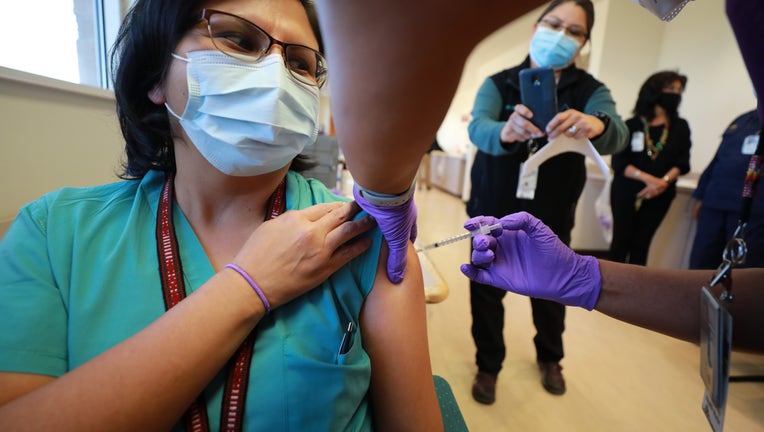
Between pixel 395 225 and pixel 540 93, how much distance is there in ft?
3.14

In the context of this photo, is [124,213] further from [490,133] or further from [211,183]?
[490,133]

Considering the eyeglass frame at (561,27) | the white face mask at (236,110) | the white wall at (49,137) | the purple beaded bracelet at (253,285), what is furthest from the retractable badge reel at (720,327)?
the white wall at (49,137)

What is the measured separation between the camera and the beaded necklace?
2.55 metres

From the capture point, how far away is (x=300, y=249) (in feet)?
1.96

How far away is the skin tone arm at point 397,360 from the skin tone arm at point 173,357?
17cm

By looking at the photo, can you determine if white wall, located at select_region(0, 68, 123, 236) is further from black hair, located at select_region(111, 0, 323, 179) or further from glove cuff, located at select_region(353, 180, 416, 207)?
glove cuff, located at select_region(353, 180, 416, 207)

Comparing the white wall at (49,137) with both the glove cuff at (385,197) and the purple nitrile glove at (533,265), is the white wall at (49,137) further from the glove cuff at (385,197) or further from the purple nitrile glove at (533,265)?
the purple nitrile glove at (533,265)

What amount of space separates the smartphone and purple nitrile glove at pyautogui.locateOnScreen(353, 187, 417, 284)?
819 mm

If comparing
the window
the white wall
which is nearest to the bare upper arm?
the white wall

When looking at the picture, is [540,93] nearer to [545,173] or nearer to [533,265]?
[545,173]

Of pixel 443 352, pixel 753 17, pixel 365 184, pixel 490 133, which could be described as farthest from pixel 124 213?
pixel 443 352

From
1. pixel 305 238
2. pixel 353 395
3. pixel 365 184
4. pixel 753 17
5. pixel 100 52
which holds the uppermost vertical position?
pixel 100 52

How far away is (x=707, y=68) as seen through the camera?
128 inches

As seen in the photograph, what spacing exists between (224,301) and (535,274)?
2.31 feet
